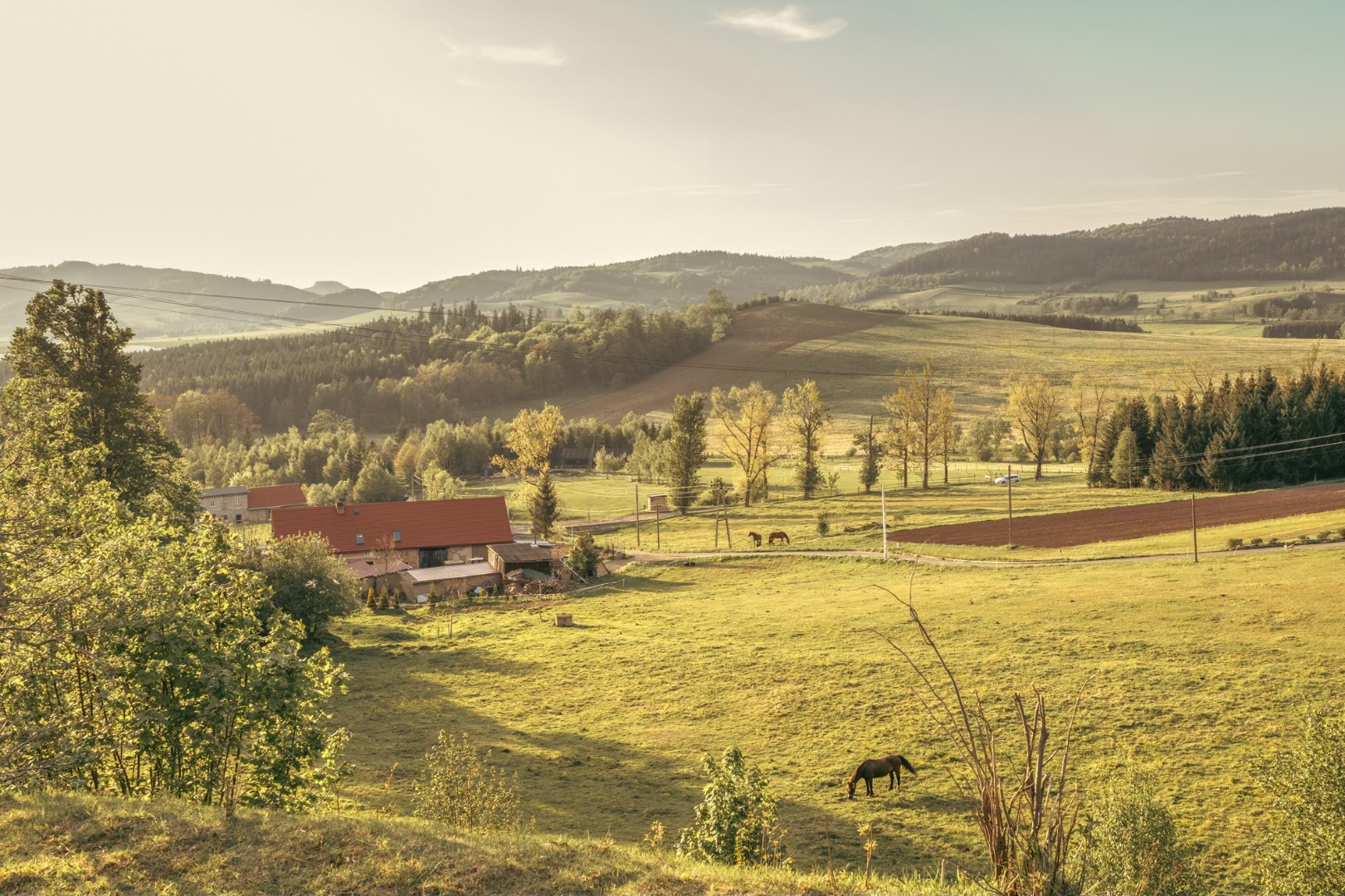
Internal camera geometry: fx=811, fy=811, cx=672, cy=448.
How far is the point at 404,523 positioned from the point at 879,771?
50.6 metres

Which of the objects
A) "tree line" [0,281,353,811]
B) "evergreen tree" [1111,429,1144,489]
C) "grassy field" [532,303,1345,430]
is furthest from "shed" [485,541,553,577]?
"grassy field" [532,303,1345,430]

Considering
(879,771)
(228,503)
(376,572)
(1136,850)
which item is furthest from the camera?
(228,503)

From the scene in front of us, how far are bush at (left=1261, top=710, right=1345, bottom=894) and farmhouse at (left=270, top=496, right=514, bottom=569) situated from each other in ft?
189

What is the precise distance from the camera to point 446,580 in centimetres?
5984

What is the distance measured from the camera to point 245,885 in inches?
404

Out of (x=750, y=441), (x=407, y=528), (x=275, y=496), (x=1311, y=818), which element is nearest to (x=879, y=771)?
(x=1311, y=818)

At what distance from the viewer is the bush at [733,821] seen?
15.0 meters

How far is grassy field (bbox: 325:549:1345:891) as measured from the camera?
21750 millimetres

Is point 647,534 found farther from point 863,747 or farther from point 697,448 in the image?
point 863,747

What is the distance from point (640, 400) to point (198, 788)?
14152cm

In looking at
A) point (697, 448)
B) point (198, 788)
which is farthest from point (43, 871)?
point (697, 448)

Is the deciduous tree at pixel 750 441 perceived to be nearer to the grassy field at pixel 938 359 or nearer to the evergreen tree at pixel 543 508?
the evergreen tree at pixel 543 508

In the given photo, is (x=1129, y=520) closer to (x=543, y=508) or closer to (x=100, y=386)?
(x=543, y=508)

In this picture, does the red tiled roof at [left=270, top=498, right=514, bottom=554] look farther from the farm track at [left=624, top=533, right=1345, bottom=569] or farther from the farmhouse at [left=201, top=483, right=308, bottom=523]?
the farmhouse at [left=201, top=483, right=308, bottom=523]
